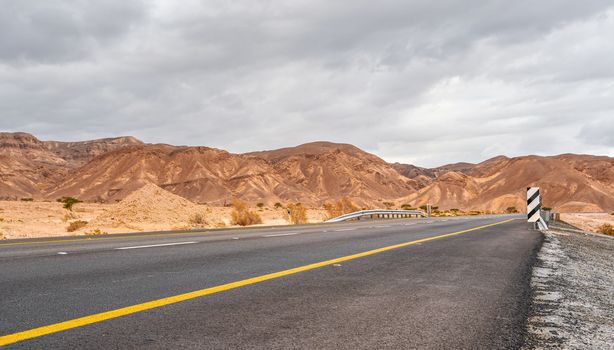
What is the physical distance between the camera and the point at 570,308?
524 cm

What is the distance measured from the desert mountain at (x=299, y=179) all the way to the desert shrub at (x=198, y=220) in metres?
72.0

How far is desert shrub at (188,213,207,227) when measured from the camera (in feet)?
89.4

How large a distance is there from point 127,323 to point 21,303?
1.50m

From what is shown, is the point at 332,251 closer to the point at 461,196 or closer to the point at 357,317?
the point at 357,317

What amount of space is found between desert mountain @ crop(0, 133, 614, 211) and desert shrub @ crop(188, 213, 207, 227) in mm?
71997

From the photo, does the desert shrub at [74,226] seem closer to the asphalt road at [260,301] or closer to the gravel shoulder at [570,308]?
the asphalt road at [260,301]

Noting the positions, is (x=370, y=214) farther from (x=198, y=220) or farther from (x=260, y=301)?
(x=260, y=301)

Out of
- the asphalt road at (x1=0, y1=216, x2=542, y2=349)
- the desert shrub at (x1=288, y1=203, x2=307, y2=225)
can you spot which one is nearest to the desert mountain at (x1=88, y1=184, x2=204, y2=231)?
the desert shrub at (x1=288, y1=203, x2=307, y2=225)

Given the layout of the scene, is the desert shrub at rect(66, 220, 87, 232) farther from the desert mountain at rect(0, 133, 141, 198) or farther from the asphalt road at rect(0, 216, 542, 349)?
the desert mountain at rect(0, 133, 141, 198)

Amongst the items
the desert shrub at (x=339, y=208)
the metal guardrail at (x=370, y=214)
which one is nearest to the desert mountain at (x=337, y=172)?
the metal guardrail at (x=370, y=214)

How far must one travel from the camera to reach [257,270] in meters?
7.34

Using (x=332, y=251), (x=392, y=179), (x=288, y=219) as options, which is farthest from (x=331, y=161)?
(x=332, y=251)

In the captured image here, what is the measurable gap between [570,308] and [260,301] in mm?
3225

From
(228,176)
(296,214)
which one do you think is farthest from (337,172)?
(296,214)
